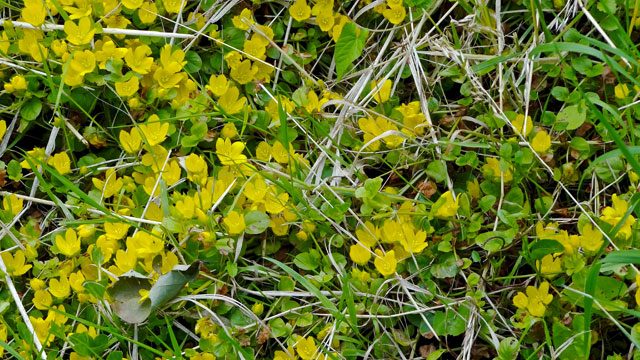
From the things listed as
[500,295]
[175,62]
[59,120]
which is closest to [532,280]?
[500,295]

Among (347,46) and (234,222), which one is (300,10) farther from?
(234,222)

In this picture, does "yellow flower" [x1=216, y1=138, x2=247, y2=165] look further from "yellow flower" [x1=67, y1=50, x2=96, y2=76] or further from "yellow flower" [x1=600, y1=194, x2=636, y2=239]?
"yellow flower" [x1=600, y1=194, x2=636, y2=239]

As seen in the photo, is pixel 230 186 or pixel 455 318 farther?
pixel 230 186

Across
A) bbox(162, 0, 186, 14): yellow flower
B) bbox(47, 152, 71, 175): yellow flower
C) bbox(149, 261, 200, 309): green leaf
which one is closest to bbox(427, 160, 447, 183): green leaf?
bbox(149, 261, 200, 309): green leaf

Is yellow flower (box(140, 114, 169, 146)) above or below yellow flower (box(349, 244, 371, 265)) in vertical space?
above

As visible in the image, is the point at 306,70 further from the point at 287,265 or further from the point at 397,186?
the point at 287,265

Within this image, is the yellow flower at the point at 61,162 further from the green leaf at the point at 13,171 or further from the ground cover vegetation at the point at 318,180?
the green leaf at the point at 13,171
